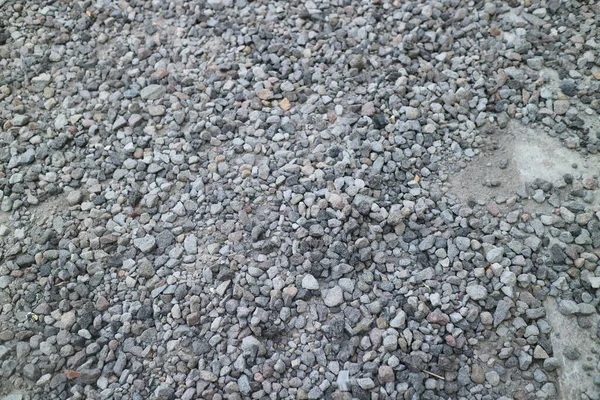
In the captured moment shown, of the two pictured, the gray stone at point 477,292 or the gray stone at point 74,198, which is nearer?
the gray stone at point 477,292

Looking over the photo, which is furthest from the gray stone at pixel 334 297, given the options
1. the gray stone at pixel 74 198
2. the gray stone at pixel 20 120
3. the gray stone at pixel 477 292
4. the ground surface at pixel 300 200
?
the gray stone at pixel 20 120

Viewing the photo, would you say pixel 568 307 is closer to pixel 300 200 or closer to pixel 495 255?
pixel 495 255

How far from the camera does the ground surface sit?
2998mm

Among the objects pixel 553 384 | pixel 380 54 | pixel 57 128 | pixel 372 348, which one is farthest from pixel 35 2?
pixel 553 384

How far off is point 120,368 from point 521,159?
2.57 meters

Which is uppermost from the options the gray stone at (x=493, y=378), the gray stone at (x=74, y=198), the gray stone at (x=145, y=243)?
the gray stone at (x=74, y=198)

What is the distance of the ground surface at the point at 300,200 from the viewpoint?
118 inches

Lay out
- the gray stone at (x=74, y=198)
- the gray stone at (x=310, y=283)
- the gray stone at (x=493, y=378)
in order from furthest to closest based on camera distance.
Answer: the gray stone at (x=74, y=198) < the gray stone at (x=310, y=283) < the gray stone at (x=493, y=378)

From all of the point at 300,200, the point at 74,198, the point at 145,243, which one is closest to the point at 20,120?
the point at 74,198

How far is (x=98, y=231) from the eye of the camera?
3.42m

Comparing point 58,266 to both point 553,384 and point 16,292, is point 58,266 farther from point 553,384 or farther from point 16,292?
point 553,384

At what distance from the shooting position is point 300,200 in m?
3.39

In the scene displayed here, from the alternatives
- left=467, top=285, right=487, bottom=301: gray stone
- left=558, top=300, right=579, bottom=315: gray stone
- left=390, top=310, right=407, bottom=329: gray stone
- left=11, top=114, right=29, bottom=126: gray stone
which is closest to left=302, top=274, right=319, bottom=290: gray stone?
left=390, top=310, right=407, bottom=329: gray stone

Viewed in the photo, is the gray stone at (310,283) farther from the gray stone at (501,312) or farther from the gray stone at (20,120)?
the gray stone at (20,120)
